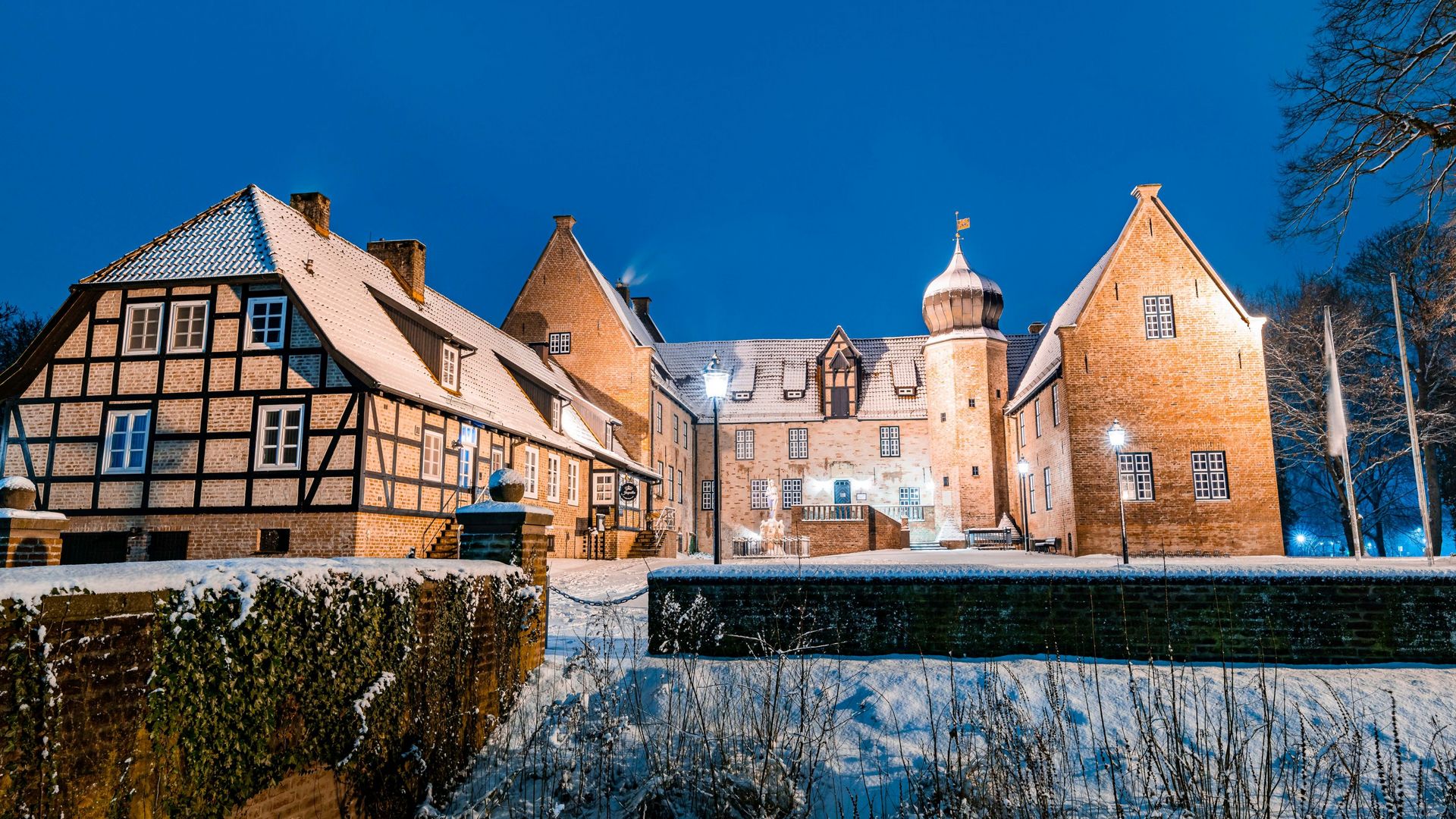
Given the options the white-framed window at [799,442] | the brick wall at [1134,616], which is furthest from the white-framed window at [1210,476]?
the white-framed window at [799,442]

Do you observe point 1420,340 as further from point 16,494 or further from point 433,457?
point 16,494

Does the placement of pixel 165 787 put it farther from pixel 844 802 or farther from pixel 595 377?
pixel 595 377

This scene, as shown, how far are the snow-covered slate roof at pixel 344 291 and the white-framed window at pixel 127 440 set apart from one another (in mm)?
2894

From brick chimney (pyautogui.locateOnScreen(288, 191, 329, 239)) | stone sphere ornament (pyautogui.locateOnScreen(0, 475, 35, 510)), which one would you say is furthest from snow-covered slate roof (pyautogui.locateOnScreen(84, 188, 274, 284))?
stone sphere ornament (pyautogui.locateOnScreen(0, 475, 35, 510))

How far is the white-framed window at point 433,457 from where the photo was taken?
65.7 ft

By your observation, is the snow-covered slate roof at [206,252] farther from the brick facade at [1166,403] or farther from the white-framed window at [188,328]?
the brick facade at [1166,403]

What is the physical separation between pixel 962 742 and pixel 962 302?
3131 centimetres

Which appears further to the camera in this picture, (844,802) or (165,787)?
(844,802)

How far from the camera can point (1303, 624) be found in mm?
9820

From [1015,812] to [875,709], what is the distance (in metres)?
2.39

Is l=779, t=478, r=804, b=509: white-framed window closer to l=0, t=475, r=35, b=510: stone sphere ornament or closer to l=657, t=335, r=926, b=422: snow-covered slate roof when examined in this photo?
l=657, t=335, r=926, b=422: snow-covered slate roof

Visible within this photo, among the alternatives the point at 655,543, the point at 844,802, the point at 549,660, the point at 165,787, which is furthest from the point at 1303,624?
the point at 655,543

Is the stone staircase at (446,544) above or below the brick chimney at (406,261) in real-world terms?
below

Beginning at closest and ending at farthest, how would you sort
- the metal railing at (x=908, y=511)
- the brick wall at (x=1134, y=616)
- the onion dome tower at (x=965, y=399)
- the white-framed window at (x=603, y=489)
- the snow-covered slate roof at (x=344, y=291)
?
the brick wall at (x=1134, y=616), the snow-covered slate roof at (x=344, y=291), the white-framed window at (x=603, y=489), the onion dome tower at (x=965, y=399), the metal railing at (x=908, y=511)
